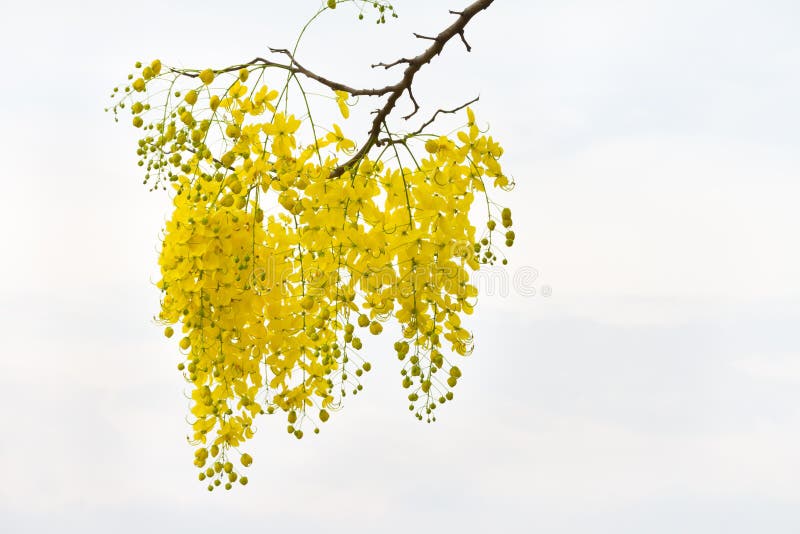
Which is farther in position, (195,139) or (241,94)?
(241,94)

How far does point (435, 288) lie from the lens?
3283mm

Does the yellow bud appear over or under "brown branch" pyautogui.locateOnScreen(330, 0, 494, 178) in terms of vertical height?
under

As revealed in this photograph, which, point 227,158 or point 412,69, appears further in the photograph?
point 412,69

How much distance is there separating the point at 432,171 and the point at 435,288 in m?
0.44

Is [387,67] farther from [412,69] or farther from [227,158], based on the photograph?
[227,158]

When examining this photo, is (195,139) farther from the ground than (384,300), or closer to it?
farther from the ground

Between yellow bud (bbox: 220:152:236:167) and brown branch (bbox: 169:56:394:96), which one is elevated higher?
brown branch (bbox: 169:56:394:96)

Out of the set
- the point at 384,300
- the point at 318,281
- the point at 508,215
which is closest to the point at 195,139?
the point at 318,281

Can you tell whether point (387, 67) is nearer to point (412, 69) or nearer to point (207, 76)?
point (412, 69)

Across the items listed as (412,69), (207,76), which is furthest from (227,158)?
(412,69)

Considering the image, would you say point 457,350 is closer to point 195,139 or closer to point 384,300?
point 384,300

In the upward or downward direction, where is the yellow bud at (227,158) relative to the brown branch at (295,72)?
downward

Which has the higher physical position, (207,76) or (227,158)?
(207,76)

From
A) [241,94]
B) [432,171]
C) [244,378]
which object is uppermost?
[241,94]
